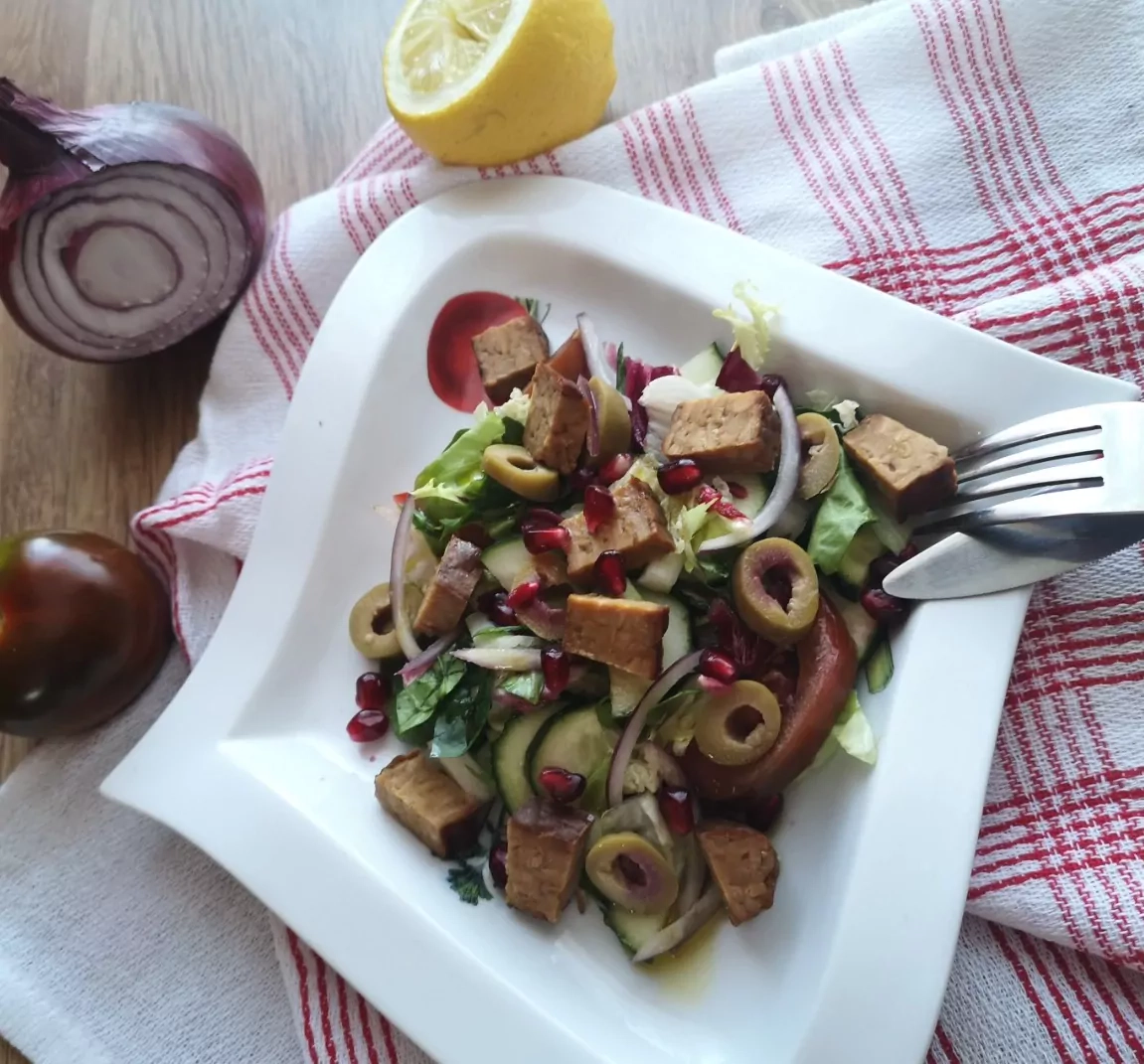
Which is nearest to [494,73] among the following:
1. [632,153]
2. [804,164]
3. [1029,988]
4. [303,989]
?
[632,153]

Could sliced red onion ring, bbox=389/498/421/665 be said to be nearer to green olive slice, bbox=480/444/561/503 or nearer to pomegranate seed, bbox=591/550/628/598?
green olive slice, bbox=480/444/561/503

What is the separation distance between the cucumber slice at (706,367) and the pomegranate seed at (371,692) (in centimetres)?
85

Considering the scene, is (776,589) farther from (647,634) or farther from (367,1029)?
(367,1029)

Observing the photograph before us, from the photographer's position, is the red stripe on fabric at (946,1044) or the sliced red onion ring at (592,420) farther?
the sliced red onion ring at (592,420)

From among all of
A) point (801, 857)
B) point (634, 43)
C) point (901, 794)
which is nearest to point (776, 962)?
point (801, 857)

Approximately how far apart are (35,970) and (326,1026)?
2.03ft

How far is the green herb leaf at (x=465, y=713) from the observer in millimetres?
1756

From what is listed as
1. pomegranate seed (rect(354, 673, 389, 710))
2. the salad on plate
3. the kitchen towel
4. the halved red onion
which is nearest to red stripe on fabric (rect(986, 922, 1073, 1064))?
the kitchen towel

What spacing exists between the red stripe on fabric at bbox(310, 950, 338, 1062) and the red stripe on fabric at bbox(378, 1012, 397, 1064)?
0.29 ft

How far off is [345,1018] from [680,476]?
45.2 inches

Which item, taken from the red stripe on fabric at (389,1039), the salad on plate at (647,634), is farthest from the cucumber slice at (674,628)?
the red stripe on fabric at (389,1039)

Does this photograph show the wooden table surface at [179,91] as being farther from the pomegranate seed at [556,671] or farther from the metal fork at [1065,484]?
the metal fork at [1065,484]

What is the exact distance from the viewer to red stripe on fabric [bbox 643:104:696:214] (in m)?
2.07

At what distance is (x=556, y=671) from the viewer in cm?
169
